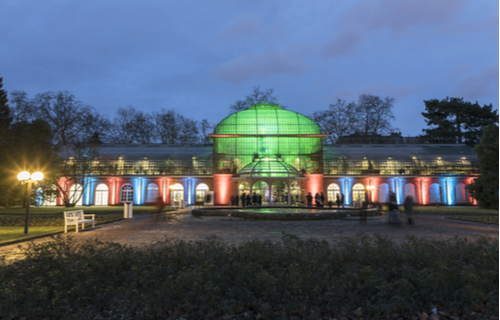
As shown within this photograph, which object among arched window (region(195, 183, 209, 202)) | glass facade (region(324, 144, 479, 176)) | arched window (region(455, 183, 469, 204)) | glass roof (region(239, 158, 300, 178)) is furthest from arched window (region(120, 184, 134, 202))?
arched window (region(455, 183, 469, 204))

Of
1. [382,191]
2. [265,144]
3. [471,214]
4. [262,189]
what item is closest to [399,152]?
[382,191]

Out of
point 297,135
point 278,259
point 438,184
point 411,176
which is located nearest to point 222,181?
point 297,135

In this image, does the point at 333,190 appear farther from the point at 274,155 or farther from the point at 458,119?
the point at 458,119

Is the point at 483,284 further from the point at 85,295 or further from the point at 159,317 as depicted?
the point at 85,295

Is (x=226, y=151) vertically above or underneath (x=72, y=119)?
underneath

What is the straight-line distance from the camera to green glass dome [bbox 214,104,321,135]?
4488cm

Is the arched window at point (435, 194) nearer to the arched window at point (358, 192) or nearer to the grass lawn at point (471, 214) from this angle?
the arched window at point (358, 192)

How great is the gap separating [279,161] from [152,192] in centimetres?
1839

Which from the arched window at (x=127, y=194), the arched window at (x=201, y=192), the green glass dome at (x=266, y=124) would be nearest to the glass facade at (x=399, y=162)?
the green glass dome at (x=266, y=124)

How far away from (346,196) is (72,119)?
1431 inches

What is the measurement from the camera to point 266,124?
45312mm

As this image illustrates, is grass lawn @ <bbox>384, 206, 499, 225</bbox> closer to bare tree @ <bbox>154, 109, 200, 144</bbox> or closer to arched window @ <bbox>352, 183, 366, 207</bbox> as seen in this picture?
arched window @ <bbox>352, 183, 366, 207</bbox>

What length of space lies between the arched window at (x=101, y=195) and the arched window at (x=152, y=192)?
5763mm

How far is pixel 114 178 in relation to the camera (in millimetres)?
46281
